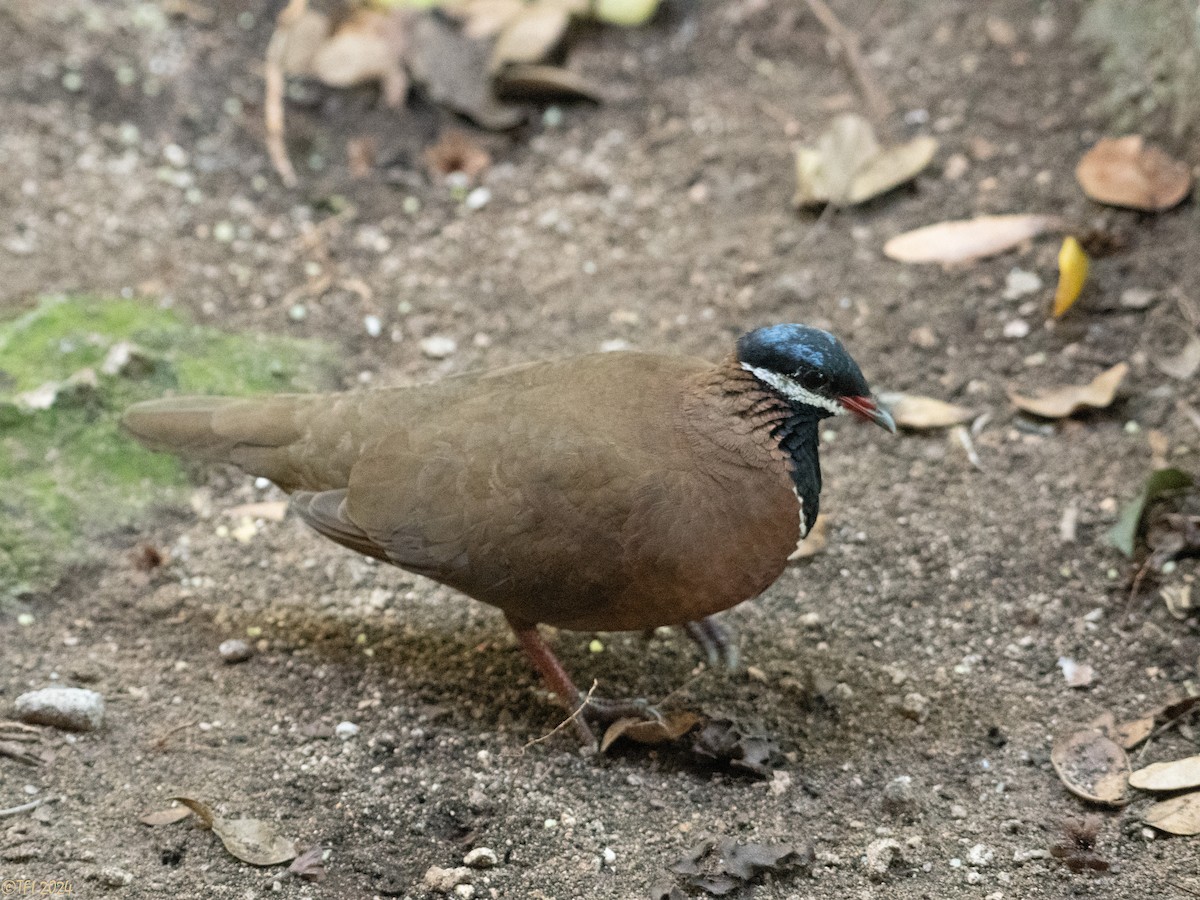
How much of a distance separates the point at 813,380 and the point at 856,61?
3.00 metres

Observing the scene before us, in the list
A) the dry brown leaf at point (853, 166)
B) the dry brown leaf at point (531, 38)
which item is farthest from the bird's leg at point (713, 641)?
the dry brown leaf at point (531, 38)

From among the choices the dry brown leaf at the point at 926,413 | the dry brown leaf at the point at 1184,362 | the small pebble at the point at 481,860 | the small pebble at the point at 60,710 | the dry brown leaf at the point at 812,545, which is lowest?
the dry brown leaf at the point at 812,545

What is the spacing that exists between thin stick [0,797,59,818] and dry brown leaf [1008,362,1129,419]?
3.14 meters

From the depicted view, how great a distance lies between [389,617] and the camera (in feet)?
12.5

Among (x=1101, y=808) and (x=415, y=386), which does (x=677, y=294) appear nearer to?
(x=415, y=386)

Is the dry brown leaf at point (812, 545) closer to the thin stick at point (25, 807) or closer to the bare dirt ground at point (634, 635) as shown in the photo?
the bare dirt ground at point (634, 635)

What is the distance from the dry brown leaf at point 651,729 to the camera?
330 centimetres

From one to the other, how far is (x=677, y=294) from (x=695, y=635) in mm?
1680

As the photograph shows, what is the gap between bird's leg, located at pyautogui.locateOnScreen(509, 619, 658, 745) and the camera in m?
3.39

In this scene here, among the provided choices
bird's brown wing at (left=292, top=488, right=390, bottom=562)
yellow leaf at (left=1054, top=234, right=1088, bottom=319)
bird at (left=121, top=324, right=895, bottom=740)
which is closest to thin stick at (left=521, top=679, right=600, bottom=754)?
bird at (left=121, top=324, right=895, bottom=740)

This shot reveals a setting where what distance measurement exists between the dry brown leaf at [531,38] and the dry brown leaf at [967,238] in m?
1.96

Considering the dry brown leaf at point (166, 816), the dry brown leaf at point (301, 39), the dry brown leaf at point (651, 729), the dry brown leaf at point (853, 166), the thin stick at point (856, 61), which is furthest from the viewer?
the dry brown leaf at point (301, 39)

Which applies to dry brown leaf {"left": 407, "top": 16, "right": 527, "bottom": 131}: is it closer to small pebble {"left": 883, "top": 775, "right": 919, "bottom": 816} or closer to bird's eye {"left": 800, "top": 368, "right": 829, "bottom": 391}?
bird's eye {"left": 800, "top": 368, "right": 829, "bottom": 391}

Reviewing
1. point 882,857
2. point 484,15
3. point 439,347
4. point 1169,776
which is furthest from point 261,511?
point 484,15
